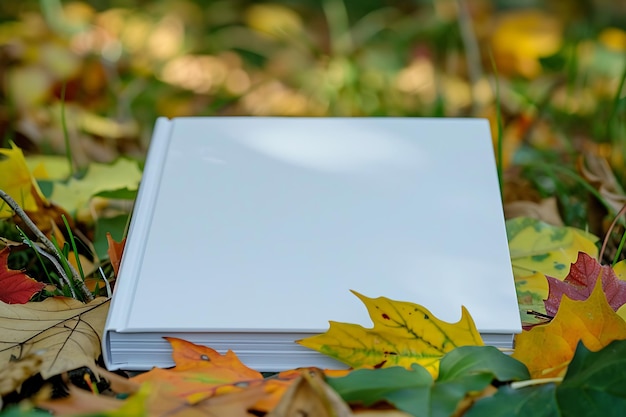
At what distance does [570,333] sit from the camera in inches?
25.3

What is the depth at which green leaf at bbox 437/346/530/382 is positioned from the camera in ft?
1.96

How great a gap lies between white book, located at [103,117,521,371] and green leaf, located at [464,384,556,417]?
0.07 metres

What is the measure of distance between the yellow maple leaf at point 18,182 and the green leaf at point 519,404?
0.57 metres

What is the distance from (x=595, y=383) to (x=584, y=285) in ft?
0.55

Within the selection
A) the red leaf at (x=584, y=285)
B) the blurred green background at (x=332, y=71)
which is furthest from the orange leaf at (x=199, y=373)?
the blurred green background at (x=332, y=71)

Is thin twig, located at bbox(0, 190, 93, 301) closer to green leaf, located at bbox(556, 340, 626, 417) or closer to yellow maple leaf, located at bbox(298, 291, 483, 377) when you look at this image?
yellow maple leaf, located at bbox(298, 291, 483, 377)

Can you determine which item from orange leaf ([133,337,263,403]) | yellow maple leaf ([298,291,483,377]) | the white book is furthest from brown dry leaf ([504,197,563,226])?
orange leaf ([133,337,263,403])

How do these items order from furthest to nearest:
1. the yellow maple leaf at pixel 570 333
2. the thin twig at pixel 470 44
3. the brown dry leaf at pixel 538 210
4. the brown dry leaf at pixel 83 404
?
1. the thin twig at pixel 470 44
2. the brown dry leaf at pixel 538 210
3. the yellow maple leaf at pixel 570 333
4. the brown dry leaf at pixel 83 404

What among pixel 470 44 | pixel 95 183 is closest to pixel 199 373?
pixel 95 183

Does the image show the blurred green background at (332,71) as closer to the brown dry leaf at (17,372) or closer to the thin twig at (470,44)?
the thin twig at (470,44)

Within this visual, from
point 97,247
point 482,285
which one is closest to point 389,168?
point 482,285

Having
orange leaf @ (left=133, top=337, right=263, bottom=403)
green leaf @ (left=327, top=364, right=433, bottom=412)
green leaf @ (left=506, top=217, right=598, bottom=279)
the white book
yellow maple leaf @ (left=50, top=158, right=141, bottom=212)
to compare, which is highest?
green leaf @ (left=327, top=364, right=433, bottom=412)

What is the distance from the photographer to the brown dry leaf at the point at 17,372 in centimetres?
60

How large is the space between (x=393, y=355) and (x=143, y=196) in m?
0.33
